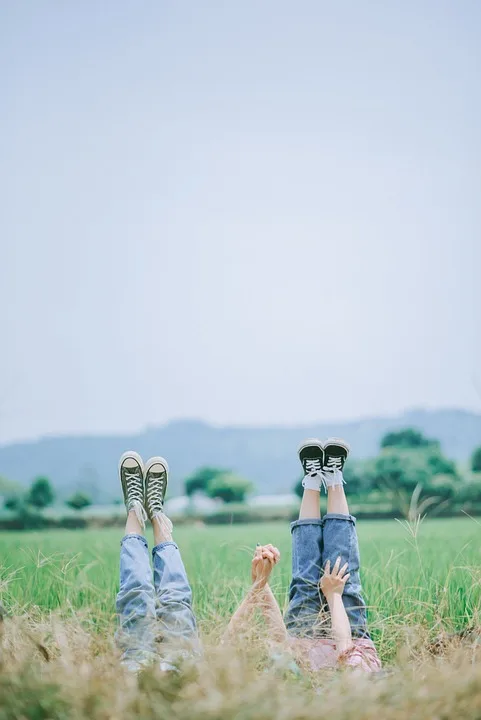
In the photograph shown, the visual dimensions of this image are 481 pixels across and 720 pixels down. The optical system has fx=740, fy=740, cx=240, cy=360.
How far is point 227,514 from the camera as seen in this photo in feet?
18.7

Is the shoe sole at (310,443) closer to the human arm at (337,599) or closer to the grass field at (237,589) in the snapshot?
the human arm at (337,599)

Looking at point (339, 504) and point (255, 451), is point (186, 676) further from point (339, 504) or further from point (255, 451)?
point (255, 451)

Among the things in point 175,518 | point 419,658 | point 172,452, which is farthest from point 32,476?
point 419,658

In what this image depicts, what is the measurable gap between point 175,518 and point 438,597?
268 centimetres

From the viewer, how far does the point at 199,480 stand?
20.6 feet

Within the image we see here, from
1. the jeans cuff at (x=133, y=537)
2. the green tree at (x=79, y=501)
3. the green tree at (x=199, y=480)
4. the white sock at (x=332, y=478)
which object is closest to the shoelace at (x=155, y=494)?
the jeans cuff at (x=133, y=537)

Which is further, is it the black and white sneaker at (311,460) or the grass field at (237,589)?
the black and white sneaker at (311,460)

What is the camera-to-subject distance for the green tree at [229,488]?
6.08 meters

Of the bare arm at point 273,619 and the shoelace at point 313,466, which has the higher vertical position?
the shoelace at point 313,466

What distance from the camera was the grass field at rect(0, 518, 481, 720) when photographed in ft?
7.36

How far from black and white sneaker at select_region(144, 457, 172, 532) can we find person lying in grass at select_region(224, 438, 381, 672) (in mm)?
465

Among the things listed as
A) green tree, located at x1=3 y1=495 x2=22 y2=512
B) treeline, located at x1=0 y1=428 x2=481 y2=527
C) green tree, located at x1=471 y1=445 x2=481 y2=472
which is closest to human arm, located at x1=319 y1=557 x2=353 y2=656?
treeline, located at x1=0 y1=428 x2=481 y2=527

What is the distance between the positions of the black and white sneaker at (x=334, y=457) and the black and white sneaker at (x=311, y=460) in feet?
0.08

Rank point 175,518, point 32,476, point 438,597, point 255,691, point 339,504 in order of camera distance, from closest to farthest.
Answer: point 255,691, point 339,504, point 438,597, point 175,518, point 32,476
